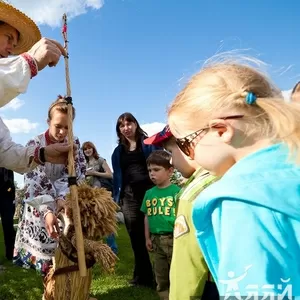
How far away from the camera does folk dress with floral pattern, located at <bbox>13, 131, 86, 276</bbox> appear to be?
10.0 feet

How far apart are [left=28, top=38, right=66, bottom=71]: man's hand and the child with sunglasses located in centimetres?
103

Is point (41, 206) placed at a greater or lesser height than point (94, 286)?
greater

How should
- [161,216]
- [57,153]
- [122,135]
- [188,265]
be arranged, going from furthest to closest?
1. [122,135]
2. [161,216]
3. [57,153]
4. [188,265]

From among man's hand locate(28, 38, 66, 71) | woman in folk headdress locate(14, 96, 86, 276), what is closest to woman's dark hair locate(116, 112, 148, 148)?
woman in folk headdress locate(14, 96, 86, 276)

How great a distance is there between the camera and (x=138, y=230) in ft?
14.1

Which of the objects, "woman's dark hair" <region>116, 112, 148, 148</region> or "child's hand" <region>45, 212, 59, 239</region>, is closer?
"child's hand" <region>45, 212, 59, 239</region>

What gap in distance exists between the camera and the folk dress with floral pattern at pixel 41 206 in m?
3.06

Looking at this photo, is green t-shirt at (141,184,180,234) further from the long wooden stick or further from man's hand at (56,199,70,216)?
the long wooden stick

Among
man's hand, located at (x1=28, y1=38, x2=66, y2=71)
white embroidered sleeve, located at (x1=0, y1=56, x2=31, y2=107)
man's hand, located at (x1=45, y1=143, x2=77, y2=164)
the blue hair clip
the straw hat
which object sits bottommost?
the blue hair clip

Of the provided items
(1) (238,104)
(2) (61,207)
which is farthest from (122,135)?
(1) (238,104)

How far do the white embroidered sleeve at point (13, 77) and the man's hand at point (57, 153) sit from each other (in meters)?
0.63

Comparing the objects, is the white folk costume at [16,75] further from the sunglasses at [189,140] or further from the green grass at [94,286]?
the green grass at [94,286]

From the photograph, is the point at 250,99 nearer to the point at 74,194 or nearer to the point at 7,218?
the point at 74,194

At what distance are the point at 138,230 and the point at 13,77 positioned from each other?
8.89ft
